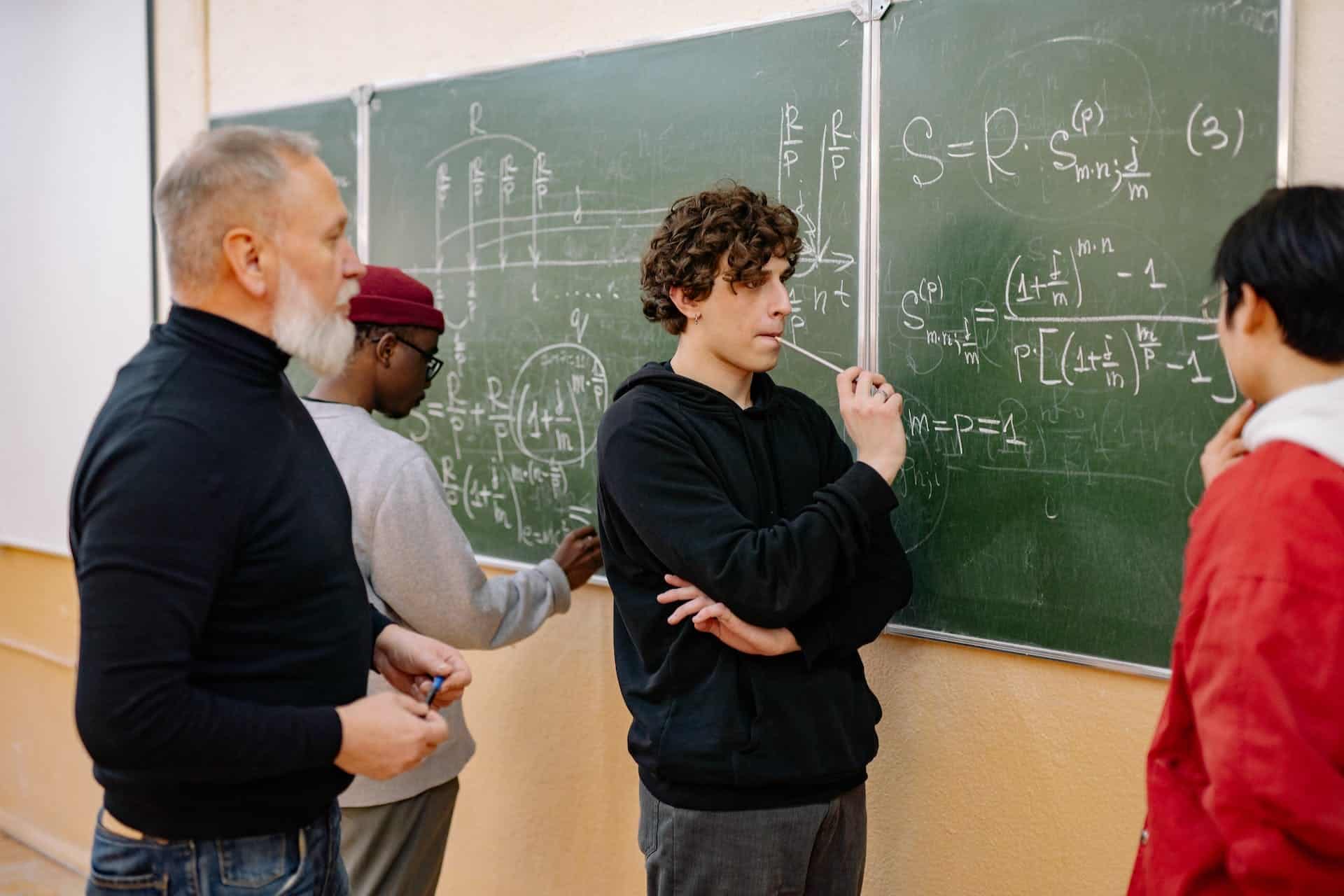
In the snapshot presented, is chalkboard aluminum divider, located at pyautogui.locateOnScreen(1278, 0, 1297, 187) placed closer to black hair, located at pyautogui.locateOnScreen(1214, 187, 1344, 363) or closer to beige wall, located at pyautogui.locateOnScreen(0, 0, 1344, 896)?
beige wall, located at pyautogui.locateOnScreen(0, 0, 1344, 896)

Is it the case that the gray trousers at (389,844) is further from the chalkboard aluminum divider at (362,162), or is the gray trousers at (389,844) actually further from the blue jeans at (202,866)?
the chalkboard aluminum divider at (362,162)

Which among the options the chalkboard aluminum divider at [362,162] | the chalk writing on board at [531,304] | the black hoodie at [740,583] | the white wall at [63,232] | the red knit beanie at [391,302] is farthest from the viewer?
the white wall at [63,232]

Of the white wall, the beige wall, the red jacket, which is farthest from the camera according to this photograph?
the white wall

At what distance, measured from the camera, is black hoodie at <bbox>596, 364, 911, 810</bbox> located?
1726 millimetres

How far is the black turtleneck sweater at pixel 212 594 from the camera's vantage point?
1232 mm

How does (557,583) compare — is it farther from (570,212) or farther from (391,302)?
(570,212)

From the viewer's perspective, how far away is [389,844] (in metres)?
2.22

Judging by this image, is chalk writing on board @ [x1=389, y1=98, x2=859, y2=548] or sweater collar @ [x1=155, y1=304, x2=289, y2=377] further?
chalk writing on board @ [x1=389, y1=98, x2=859, y2=548]

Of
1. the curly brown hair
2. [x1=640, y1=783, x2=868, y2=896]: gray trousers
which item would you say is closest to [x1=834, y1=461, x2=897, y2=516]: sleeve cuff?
the curly brown hair

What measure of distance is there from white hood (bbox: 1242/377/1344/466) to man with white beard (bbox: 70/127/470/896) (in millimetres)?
1029

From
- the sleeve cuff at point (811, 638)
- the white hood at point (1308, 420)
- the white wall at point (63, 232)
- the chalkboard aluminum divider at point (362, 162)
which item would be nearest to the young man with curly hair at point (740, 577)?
the sleeve cuff at point (811, 638)

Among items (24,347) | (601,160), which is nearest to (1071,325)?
(601,160)

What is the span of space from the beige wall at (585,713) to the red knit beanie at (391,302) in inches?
32.2

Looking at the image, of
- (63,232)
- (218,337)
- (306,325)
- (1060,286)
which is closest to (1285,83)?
(1060,286)
